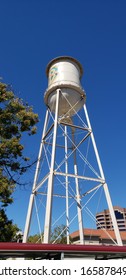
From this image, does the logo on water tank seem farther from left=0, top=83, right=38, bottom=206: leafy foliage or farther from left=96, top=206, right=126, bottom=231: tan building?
left=96, top=206, right=126, bottom=231: tan building

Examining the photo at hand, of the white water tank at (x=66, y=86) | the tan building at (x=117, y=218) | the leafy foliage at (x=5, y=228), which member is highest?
the tan building at (x=117, y=218)

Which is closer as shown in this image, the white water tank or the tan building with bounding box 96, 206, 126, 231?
the white water tank

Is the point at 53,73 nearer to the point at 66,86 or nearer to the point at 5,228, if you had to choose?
the point at 66,86

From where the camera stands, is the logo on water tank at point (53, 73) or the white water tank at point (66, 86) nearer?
the white water tank at point (66, 86)

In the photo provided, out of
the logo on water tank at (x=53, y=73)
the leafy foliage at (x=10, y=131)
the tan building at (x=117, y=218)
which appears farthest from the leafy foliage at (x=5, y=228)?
the tan building at (x=117, y=218)

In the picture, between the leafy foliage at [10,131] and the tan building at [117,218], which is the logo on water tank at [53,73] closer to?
the leafy foliage at [10,131]

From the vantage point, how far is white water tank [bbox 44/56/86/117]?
16375 millimetres

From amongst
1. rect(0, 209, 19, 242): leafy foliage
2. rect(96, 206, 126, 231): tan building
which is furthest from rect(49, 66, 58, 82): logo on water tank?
rect(96, 206, 126, 231): tan building

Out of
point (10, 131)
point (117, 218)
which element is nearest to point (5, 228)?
point (10, 131)

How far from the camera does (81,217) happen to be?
15.7 metres

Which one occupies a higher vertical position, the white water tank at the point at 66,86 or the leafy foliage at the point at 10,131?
the white water tank at the point at 66,86

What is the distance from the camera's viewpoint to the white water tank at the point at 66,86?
16.4m

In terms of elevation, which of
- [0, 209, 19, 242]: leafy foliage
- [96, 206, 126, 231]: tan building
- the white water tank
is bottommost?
[0, 209, 19, 242]: leafy foliage
